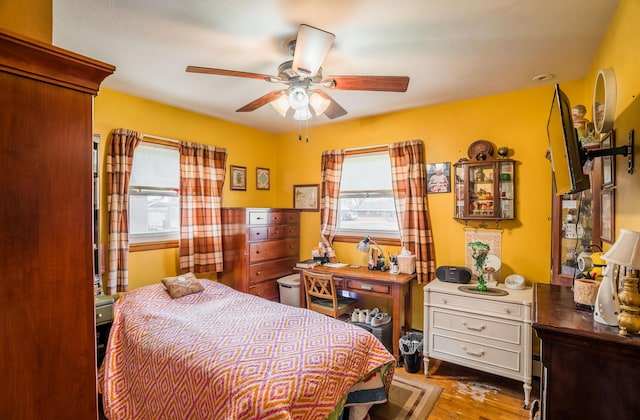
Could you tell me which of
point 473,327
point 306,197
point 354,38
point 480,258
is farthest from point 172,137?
point 473,327

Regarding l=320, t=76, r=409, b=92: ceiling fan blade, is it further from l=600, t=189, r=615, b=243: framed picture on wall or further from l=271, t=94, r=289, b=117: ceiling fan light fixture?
l=600, t=189, r=615, b=243: framed picture on wall

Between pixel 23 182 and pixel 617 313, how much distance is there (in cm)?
207

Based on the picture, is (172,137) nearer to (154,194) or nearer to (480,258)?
(154,194)

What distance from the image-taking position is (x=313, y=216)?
4121 millimetres

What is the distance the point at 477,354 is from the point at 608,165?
1.66 metres

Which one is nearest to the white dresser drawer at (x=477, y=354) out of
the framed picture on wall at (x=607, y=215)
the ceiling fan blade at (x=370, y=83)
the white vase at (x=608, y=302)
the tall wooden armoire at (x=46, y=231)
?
the framed picture on wall at (x=607, y=215)

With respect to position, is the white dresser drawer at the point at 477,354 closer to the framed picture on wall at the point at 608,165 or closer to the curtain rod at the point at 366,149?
the framed picture on wall at the point at 608,165

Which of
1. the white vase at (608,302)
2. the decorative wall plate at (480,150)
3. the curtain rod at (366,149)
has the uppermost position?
the curtain rod at (366,149)

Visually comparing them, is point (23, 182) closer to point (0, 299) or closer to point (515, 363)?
point (0, 299)

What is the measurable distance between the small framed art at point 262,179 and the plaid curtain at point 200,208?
666 mm

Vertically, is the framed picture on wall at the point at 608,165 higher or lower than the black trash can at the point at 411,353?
higher

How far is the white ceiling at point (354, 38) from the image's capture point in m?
1.65

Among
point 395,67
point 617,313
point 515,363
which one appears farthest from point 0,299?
point 515,363

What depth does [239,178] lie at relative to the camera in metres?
3.97
